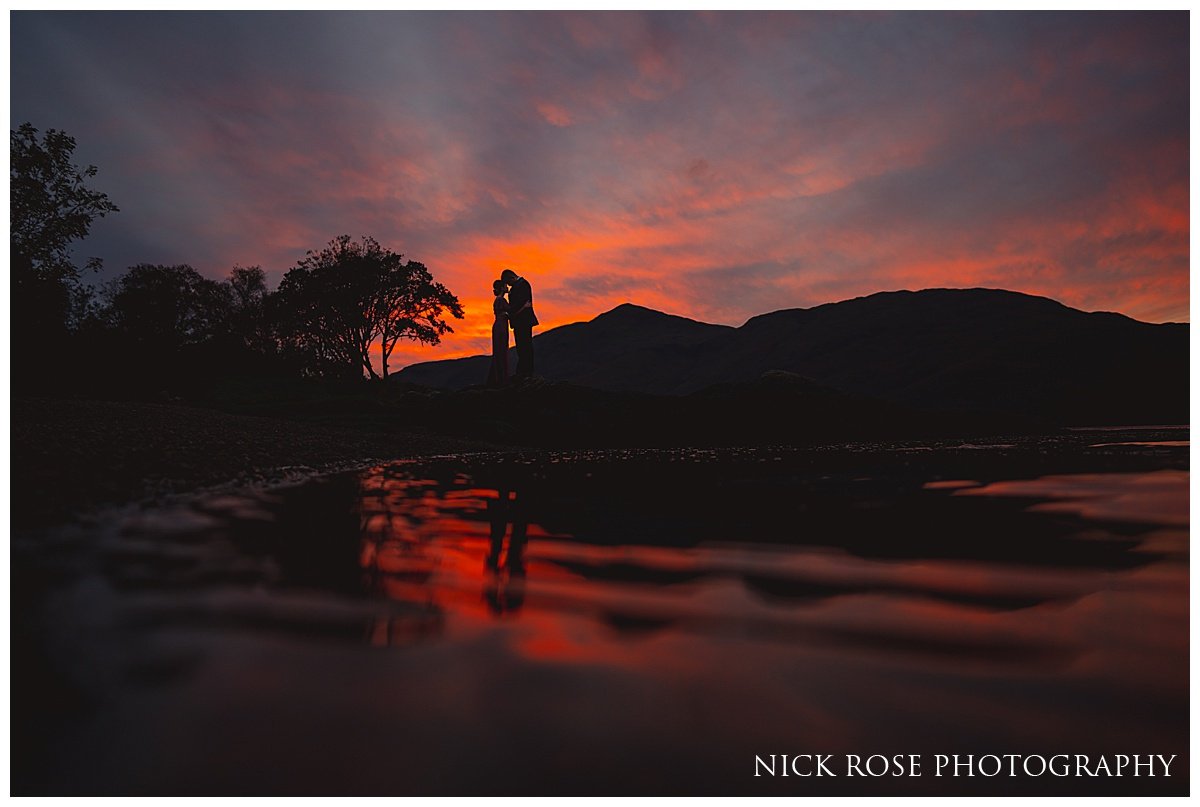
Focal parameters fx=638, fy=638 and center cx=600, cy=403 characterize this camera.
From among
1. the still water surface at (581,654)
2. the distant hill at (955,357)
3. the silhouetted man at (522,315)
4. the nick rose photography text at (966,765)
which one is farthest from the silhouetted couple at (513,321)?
the nick rose photography text at (966,765)

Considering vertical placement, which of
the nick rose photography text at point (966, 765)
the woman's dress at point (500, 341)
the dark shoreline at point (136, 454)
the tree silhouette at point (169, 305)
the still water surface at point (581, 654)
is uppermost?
the tree silhouette at point (169, 305)

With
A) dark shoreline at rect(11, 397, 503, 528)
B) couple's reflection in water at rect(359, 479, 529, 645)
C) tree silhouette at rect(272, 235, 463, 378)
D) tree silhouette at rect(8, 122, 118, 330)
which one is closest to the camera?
couple's reflection in water at rect(359, 479, 529, 645)

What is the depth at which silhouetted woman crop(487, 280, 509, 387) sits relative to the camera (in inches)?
1410

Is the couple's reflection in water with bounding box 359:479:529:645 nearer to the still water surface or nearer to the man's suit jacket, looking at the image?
the still water surface

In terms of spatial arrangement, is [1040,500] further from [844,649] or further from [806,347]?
[806,347]

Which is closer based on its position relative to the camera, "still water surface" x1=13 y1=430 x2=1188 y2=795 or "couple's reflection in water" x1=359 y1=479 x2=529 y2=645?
"still water surface" x1=13 y1=430 x2=1188 y2=795

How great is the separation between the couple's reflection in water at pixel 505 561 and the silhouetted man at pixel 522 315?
2874cm

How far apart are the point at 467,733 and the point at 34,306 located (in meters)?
34.9

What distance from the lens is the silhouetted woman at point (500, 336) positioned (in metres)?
35.8

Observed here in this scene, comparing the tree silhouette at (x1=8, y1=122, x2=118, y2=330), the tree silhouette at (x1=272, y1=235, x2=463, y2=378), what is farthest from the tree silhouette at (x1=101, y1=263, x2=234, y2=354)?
the tree silhouette at (x1=8, y1=122, x2=118, y2=330)

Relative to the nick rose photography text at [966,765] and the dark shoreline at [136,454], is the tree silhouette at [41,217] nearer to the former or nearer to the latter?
the dark shoreline at [136,454]

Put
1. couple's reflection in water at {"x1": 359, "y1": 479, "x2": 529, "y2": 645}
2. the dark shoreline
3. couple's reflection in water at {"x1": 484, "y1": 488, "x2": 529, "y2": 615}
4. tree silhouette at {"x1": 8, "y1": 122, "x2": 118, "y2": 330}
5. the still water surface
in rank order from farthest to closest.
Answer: tree silhouette at {"x1": 8, "y1": 122, "x2": 118, "y2": 330} < the dark shoreline < couple's reflection in water at {"x1": 484, "y1": 488, "x2": 529, "y2": 615} < couple's reflection in water at {"x1": 359, "y1": 479, "x2": 529, "y2": 645} < the still water surface

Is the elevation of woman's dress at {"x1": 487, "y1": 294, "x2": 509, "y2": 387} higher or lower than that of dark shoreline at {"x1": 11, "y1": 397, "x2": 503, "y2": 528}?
higher

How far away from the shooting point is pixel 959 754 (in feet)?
6.49
